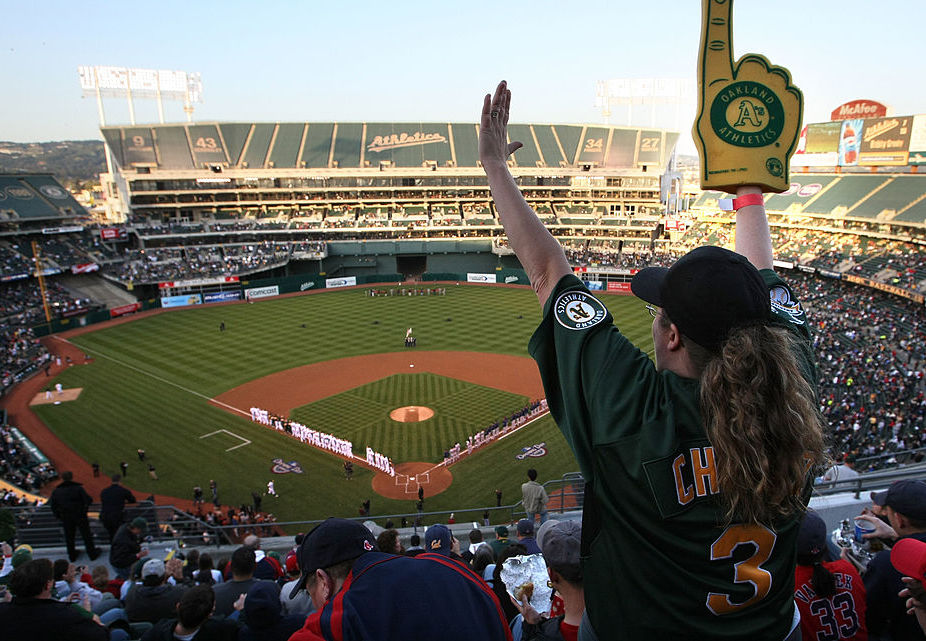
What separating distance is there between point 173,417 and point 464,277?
3809cm

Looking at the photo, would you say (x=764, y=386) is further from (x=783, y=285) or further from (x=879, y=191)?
(x=879, y=191)

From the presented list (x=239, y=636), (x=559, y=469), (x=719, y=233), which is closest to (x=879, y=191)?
(x=719, y=233)

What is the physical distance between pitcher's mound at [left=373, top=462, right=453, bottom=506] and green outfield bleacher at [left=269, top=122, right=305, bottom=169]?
55.4 meters

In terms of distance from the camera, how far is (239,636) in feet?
13.5

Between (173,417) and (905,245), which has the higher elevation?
(905,245)

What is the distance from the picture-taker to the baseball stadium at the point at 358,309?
1842cm

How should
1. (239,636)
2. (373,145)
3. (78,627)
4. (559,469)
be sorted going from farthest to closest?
(373,145) < (559,469) < (239,636) < (78,627)

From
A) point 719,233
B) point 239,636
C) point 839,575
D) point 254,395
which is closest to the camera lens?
point 839,575

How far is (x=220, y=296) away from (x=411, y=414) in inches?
1244

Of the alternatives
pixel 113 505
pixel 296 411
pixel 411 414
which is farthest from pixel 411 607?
pixel 296 411

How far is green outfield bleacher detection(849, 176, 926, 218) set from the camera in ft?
143

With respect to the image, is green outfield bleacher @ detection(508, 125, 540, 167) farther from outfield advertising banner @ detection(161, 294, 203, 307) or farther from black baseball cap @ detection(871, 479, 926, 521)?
black baseball cap @ detection(871, 479, 926, 521)

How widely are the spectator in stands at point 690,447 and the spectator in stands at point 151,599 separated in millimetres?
5663

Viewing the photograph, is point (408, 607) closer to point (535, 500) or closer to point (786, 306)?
point (786, 306)
